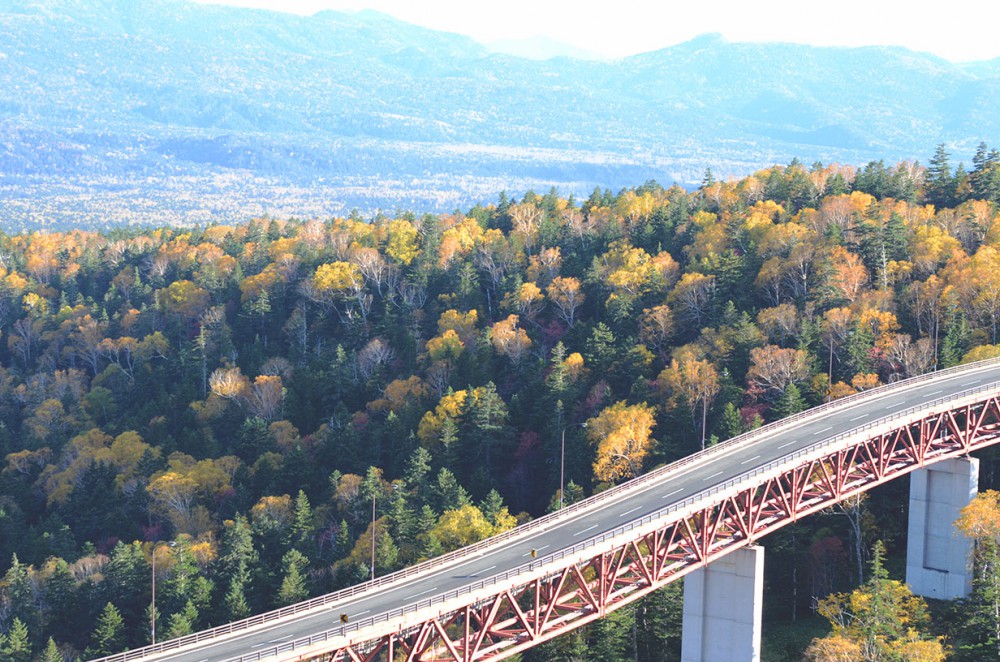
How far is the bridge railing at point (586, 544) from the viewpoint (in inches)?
2040

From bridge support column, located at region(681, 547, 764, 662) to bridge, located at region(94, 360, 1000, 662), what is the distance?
7 cm

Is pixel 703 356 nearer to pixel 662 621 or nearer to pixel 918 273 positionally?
pixel 918 273

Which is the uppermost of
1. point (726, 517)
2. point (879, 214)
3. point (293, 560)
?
point (879, 214)

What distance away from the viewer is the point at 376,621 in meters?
53.0

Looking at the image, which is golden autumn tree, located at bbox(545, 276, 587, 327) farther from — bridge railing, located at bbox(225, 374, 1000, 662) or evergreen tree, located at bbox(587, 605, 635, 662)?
evergreen tree, located at bbox(587, 605, 635, 662)

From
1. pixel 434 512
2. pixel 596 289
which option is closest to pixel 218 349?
pixel 596 289

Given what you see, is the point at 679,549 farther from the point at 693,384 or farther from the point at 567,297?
the point at 567,297

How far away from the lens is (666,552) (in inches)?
2419

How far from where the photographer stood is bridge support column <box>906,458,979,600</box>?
251 feet

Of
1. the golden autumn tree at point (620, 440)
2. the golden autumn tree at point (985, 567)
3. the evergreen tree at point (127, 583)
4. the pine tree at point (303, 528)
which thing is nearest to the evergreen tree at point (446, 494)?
the pine tree at point (303, 528)

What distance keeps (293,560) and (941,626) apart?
3786 cm

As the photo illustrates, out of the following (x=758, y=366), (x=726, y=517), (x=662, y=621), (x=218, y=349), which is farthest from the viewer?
(x=218, y=349)

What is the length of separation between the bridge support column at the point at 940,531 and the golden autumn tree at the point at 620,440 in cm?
1999

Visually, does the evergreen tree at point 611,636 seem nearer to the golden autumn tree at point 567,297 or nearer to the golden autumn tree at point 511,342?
the golden autumn tree at point 511,342
